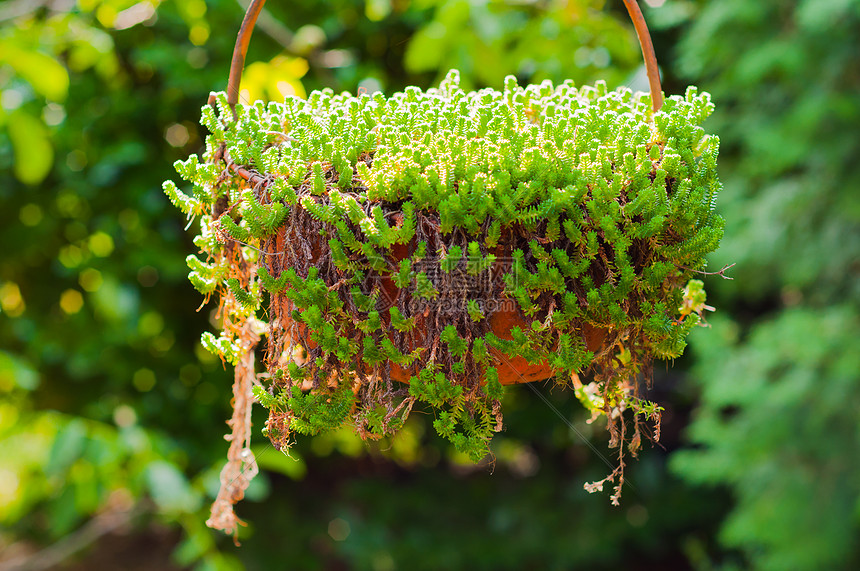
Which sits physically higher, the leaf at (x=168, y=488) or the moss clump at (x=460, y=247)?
the moss clump at (x=460, y=247)

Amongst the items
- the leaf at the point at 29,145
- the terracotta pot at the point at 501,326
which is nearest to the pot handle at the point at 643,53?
the terracotta pot at the point at 501,326

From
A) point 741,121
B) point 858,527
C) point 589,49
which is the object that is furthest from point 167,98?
point 858,527

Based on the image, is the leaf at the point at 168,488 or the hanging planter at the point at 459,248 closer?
the hanging planter at the point at 459,248

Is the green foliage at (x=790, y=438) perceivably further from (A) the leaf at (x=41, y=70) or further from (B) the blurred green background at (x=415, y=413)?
(A) the leaf at (x=41, y=70)

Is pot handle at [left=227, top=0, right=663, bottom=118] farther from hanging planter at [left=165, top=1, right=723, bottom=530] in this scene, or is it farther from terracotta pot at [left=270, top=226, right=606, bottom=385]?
terracotta pot at [left=270, top=226, right=606, bottom=385]

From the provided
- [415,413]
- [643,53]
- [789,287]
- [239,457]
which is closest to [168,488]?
[415,413]

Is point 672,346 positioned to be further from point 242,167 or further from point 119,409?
point 119,409

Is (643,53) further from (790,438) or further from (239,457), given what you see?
(790,438)
